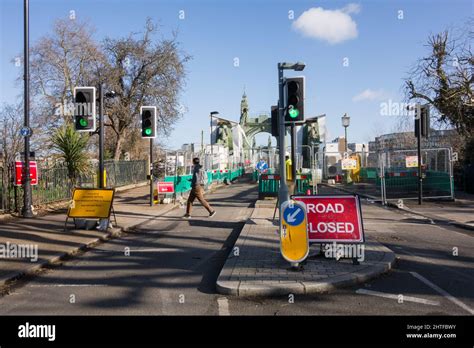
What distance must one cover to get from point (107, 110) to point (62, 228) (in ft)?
60.9

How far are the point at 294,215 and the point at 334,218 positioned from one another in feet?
3.35

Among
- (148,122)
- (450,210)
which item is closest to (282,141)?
(148,122)

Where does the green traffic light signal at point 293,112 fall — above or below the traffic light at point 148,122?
below

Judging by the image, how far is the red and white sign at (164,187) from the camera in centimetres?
1930

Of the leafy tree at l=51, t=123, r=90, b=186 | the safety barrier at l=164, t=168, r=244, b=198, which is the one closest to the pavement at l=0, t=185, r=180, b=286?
Result: the leafy tree at l=51, t=123, r=90, b=186

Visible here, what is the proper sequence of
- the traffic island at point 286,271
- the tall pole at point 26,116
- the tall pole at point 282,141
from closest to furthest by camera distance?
the traffic island at point 286,271
the tall pole at point 282,141
the tall pole at point 26,116

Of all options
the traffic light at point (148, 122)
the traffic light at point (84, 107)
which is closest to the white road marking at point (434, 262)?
the traffic light at point (84, 107)

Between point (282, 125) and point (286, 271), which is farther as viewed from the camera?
point (282, 125)

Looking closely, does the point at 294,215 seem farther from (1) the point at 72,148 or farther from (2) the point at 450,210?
(1) the point at 72,148

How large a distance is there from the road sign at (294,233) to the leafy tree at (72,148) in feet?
43.3

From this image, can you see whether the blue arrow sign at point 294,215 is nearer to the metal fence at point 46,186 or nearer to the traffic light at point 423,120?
the metal fence at point 46,186

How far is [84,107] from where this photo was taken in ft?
38.4
